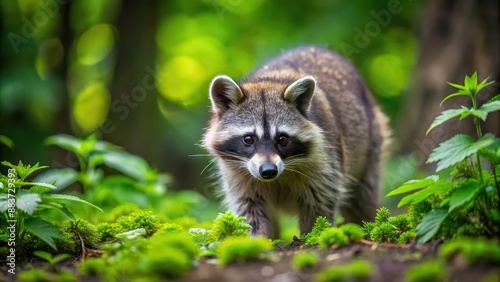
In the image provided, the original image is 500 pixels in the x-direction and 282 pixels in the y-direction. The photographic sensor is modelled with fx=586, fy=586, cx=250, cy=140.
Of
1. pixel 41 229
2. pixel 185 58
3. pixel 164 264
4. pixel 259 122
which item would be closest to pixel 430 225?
pixel 164 264

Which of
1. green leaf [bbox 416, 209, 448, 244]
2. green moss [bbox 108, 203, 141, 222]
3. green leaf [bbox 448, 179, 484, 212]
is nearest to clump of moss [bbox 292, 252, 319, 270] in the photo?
green leaf [bbox 416, 209, 448, 244]

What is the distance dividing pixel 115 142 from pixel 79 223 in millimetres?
7830

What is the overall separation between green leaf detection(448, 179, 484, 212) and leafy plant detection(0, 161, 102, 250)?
2.83 m

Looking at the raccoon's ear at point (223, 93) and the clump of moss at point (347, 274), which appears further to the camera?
the raccoon's ear at point (223, 93)

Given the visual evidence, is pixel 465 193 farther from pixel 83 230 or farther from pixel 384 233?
pixel 83 230

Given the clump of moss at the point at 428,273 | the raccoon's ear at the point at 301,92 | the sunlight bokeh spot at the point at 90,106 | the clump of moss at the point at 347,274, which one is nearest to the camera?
the clump of moss at the point at 428,273

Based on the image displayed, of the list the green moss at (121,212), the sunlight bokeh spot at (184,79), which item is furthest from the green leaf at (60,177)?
the sunlight bokeh spot at (184,79)

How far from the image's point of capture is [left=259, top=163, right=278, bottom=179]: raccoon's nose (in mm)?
6207

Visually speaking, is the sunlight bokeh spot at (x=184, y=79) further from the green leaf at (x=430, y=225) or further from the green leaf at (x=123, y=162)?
the green leaf at (x=430, y=225)

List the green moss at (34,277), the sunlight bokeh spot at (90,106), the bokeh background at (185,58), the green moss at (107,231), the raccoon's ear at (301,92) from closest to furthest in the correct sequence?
the green moss at (34,277) < the green moss at (107,231) < the raccoon's ear at (301,92) < the bokeh background at (185,58) < the sunlight bokeh spot at (90,106)

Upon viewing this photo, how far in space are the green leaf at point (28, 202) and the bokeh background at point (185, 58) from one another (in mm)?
4955

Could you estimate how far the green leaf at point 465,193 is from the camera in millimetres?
4059

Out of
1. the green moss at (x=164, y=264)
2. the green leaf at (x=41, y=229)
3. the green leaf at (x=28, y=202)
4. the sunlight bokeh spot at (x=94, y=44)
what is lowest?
the green moss at (x=164, y=264)

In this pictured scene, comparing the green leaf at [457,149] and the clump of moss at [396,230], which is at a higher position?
the green leaf at [457,149]
